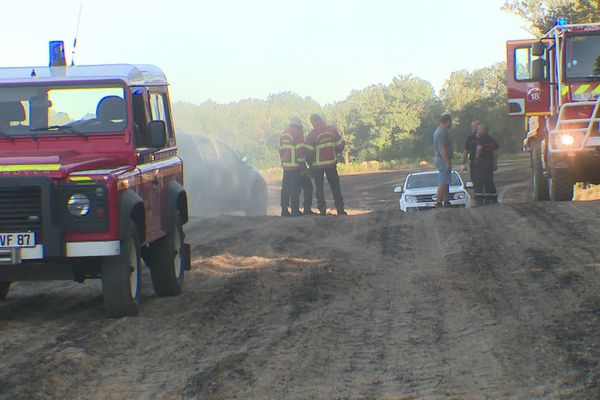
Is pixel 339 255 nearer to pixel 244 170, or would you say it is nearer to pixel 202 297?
pixel 202 297

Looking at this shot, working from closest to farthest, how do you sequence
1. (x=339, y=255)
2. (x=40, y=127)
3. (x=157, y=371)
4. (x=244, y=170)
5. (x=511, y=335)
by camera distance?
(x=157, y=371) < (x=511, y=335) < (x=40, y=127) < (x=339, y=255) < (x=244, y=170)

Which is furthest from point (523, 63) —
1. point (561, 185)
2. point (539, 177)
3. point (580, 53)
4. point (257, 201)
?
point (257, 201)

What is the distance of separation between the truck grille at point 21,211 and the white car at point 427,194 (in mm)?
12644

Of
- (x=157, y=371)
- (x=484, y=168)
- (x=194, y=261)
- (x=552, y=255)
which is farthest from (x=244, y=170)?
(x=157, y=371)

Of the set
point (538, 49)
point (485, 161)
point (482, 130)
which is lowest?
point (485, 161)

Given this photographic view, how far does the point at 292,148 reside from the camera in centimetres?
1794

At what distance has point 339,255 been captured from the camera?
11.1 metres

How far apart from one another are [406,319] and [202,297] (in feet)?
7.34

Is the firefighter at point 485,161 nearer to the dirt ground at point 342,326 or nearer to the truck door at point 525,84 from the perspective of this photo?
the truck door at point 525,84

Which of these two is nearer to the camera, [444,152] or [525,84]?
[525,84]

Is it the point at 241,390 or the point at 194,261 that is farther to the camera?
the point at 194,261

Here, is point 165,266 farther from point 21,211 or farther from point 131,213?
point 21,211

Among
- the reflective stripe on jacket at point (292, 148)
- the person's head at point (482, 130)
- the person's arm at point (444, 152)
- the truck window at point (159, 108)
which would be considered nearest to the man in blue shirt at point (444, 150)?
the person's arm at point (444, 152)

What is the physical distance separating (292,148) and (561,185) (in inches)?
204
